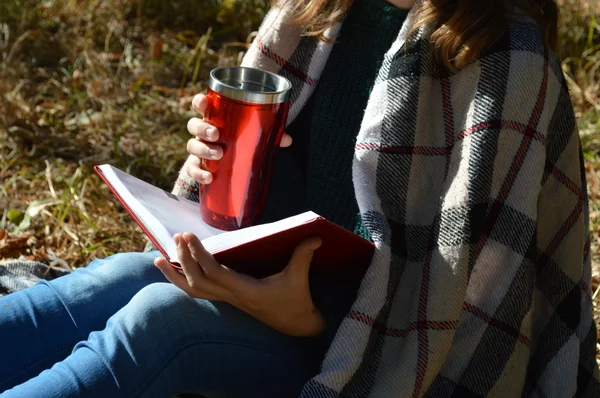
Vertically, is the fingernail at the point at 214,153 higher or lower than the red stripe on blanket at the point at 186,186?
higher

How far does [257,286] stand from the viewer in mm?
1464

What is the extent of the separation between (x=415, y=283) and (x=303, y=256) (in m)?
0.27

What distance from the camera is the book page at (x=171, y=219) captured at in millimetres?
1361

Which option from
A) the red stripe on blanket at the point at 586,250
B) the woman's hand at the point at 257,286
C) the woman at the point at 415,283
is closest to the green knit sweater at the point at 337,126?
the woman at the point at 415,283

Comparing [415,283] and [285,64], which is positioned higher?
[285,64]

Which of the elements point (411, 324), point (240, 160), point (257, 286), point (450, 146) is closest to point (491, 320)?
point (411, 324)

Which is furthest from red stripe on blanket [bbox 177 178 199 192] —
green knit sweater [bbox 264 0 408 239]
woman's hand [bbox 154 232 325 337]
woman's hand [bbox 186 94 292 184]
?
woman's hand [bbox 154 232 325 337]

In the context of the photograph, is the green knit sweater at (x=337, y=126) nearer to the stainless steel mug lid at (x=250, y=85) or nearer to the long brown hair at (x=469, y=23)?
the long brown hair at (x=469, y=23)

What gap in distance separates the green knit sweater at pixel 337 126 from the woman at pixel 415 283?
0.05 feet

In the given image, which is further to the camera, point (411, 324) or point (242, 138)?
point (411, 324)

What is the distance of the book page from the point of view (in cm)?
136

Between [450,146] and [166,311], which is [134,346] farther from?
[450,146]

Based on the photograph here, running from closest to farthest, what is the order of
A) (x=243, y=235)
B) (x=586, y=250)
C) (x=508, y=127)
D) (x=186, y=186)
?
(x=243, y=235) → (x=508, y=127) → (x=586, y=250) → (x=186, y=186)

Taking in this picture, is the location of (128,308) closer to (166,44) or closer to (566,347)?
(566,347)
